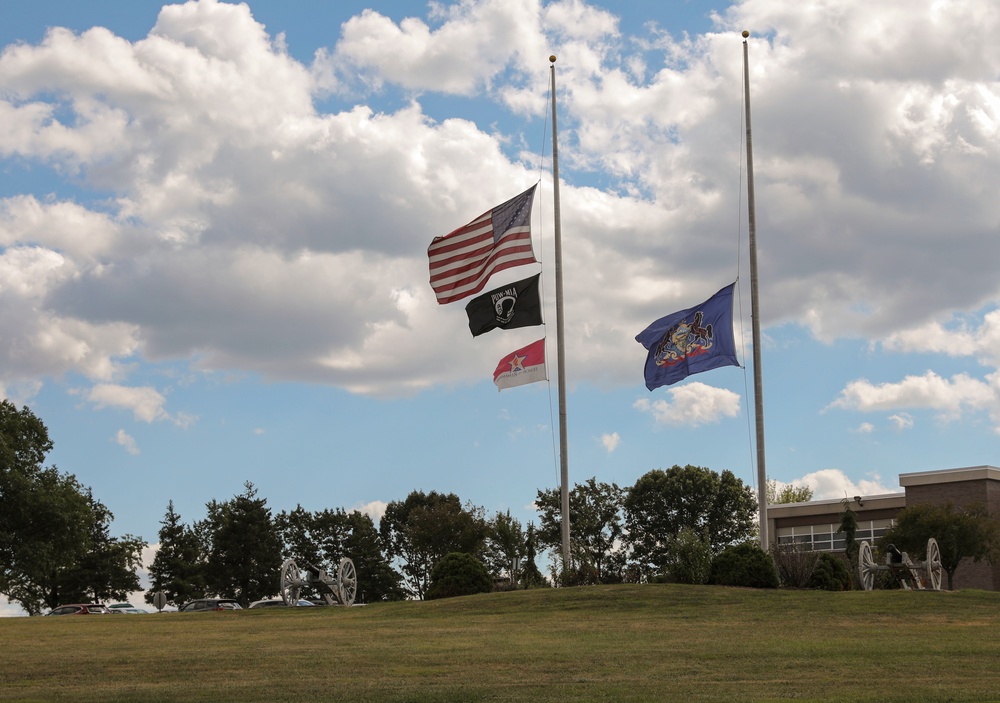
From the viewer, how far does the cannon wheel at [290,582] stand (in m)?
33.5

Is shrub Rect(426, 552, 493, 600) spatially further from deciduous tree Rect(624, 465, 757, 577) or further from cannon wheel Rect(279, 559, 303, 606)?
deciduous tree Rect(624, 465, 757, 577)

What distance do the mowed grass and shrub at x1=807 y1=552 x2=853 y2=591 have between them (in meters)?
2.89

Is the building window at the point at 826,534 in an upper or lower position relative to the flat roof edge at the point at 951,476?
lower

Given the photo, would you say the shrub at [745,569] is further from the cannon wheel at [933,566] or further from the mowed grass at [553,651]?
the cannon wheel at [933,566]

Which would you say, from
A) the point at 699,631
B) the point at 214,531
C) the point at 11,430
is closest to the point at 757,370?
the point at 699,631

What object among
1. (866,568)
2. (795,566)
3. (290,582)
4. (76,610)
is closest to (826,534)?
(866,568)

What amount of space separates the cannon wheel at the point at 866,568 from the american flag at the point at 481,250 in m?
12.4

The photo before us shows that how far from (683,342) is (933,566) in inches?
378

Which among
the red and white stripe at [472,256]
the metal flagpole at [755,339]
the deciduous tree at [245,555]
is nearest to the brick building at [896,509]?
the metal flagpole at [755,339]

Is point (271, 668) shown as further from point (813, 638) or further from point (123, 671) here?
point (813, 638)

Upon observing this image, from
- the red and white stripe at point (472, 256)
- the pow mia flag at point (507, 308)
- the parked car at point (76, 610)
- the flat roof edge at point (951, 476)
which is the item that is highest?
the red and white stripe at point (472, 256)

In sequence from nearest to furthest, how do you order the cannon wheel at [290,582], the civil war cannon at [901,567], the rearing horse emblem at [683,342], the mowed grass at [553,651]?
the mowed grass at [553,651] → the civil war cannon at [901,567] → the rearing horse emblem at [683,342] → the cannon wheel at [290,582]

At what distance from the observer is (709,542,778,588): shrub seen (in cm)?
2894

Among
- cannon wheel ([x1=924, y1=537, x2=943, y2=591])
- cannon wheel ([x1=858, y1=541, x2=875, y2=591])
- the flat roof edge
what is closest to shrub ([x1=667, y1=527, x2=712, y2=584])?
cannon wheel ([x1=858, y1=541, x2=875, y2=591])
